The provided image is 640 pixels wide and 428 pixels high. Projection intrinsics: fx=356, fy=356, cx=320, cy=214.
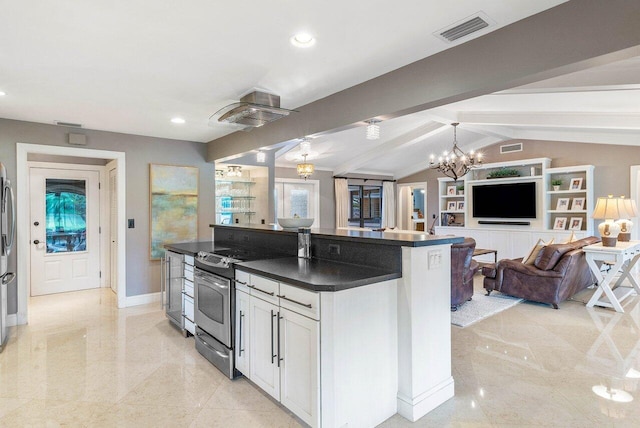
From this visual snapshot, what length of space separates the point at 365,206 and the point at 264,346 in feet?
26.6

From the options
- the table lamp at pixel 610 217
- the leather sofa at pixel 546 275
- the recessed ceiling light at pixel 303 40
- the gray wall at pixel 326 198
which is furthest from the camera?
the gray wall at pixel 326 198

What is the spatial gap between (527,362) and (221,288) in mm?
2666

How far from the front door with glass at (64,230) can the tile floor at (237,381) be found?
1.68m

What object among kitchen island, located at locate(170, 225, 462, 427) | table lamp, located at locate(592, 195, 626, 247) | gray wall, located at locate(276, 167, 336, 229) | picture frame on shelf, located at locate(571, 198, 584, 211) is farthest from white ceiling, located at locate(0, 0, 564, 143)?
picture frame on shelf, located at locate(571, 198, 584, 211)

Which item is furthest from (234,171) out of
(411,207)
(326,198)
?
(411,207)

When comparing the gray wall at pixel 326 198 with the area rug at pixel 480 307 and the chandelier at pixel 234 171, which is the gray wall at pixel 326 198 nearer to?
the chandelier at pixel 234 171

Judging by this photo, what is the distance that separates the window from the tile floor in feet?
20.2

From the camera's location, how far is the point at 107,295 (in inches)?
217

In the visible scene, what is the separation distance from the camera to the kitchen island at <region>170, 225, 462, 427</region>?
2018mm

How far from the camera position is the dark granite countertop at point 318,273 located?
204 centimetres

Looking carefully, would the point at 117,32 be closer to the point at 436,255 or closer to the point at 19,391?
the point at 436,255

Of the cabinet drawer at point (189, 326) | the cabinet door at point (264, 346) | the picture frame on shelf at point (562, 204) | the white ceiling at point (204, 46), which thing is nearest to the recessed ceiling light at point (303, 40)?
the white ceiling at point (204, 46)

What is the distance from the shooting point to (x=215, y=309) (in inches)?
118

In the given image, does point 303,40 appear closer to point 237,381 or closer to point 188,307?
point 237,381
